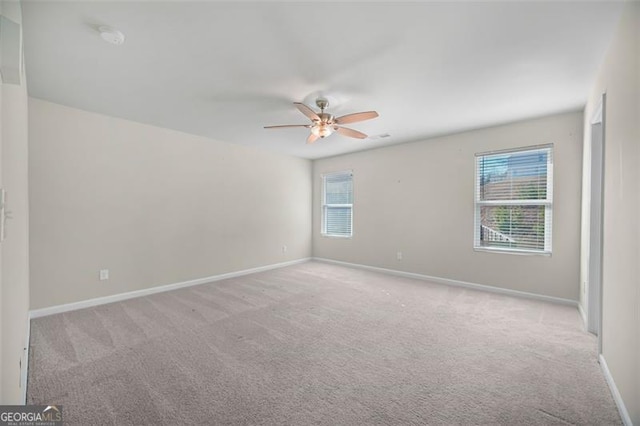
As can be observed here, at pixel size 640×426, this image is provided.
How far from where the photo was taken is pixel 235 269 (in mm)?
4859

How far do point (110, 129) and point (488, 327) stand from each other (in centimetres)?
509

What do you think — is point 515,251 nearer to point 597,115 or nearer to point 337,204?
point 597,115

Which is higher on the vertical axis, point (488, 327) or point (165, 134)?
point (165, 134)

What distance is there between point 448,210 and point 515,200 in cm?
89

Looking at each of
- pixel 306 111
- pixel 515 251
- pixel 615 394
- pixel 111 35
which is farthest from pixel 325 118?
pixel 515 251

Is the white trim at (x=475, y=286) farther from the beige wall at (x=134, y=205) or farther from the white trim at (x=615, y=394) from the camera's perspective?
the beige wall at (x=134, y=205)

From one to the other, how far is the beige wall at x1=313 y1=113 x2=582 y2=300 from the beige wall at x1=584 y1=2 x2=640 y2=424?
5.37ft

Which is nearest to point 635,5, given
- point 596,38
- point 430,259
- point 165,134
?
point 596,38

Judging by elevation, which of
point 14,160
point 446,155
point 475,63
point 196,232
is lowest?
point 196,232

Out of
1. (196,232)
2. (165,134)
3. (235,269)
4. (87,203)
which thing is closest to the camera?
(87,203)

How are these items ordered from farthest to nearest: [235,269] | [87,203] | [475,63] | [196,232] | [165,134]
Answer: [235,269] < [196,232] < [165,134] < [87,203] < [475,63]

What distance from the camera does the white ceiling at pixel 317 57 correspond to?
5.57 feet

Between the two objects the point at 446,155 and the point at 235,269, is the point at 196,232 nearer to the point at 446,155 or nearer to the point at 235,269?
the point at 235,269

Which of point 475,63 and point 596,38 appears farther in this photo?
point 475,63
